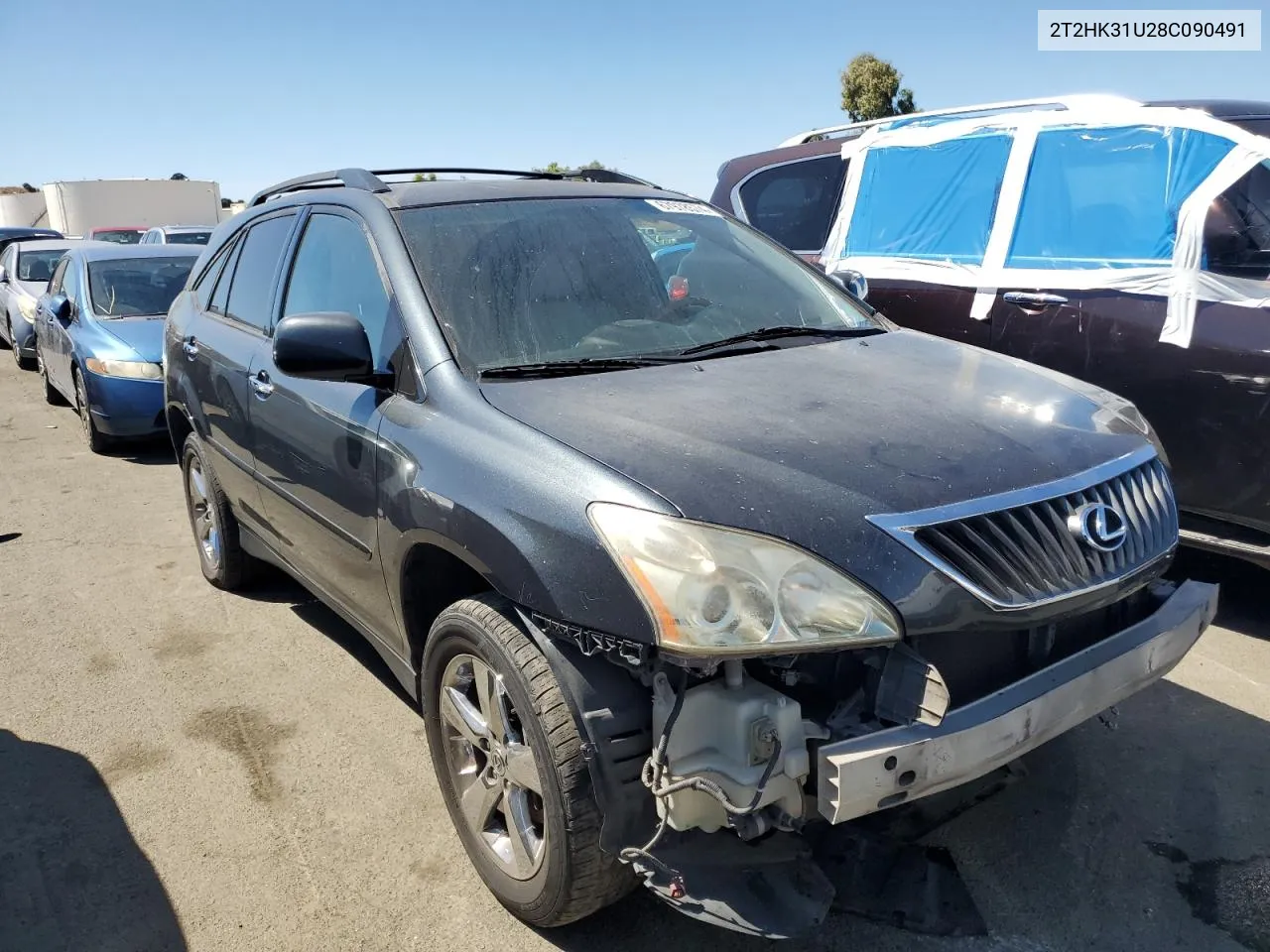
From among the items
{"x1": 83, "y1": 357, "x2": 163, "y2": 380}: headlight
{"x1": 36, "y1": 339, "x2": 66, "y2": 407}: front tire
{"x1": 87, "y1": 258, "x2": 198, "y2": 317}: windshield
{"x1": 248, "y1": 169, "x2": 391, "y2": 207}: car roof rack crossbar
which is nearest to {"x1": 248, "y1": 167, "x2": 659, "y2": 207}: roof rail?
{"x1": 248, "y1": 169, "x2": 391, "y2": 207}: car roof rack crossbar

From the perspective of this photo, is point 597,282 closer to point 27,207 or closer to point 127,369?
point 127,369

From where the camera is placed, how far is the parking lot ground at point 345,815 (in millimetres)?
2469

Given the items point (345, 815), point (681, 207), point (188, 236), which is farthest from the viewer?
point (188, 236)

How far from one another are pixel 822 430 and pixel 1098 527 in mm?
658

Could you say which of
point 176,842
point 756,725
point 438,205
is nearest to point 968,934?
point 756,725

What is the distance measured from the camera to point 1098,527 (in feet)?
7.27

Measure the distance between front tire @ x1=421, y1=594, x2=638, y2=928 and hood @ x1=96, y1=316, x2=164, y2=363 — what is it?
19.5 ft

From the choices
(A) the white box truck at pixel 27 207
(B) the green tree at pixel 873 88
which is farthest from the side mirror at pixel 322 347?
(A) the white box truck at pixel 27 207

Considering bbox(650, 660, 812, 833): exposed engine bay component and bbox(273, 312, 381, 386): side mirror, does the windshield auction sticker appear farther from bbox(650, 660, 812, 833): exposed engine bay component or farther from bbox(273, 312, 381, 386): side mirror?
bbox(650, 660, 812, 833): exposed engine bay component

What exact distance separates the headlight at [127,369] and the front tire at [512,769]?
5.82 metres

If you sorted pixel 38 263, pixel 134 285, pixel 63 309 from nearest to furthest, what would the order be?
pixel 63 309 → pixel 134 285 → pixel 38 263

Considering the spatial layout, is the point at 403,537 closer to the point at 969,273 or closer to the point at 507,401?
the point at 507,401

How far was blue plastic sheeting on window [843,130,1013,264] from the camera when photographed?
196 inches

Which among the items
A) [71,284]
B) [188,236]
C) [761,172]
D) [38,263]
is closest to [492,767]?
[761,172]
